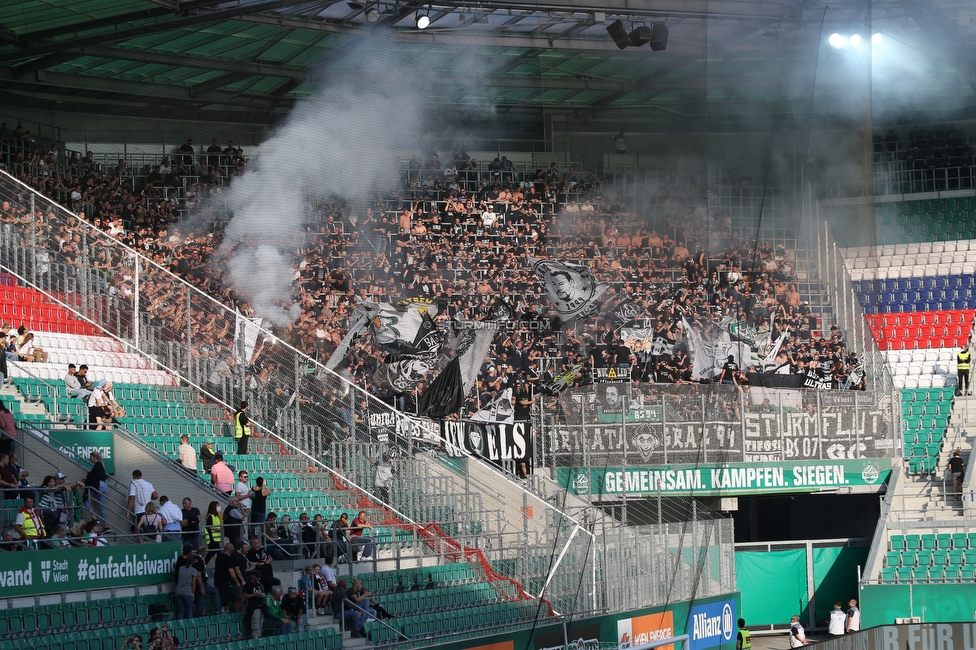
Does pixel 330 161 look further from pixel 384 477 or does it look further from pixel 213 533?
pixel 213 533

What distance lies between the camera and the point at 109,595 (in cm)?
946

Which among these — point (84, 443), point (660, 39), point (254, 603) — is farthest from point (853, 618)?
point (660, 39)

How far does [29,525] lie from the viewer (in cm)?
912

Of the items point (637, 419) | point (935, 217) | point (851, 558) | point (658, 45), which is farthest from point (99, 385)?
point (935, 217)

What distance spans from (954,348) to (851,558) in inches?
176

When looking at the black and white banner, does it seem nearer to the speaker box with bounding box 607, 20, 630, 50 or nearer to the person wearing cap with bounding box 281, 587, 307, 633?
the person wearing cap with bounding box 281, 587, 307, 633

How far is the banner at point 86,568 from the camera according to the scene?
868 cm

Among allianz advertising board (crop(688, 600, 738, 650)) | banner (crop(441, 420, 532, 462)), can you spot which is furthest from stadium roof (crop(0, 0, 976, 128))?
allianz advertising board (crop(688, 600, 738, 650))

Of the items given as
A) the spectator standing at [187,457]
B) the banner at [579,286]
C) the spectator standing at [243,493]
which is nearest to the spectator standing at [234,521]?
the spectator standing at [243,493]

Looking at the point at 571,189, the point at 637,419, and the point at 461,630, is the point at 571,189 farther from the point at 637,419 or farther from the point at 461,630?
the point at 637,419

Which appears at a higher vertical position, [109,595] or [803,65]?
[803,65]

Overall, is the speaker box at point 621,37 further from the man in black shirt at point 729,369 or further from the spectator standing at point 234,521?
the spectator standing at point 234,521

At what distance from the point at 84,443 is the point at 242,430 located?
2.08 meters

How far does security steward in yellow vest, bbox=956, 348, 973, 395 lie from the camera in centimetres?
1916
